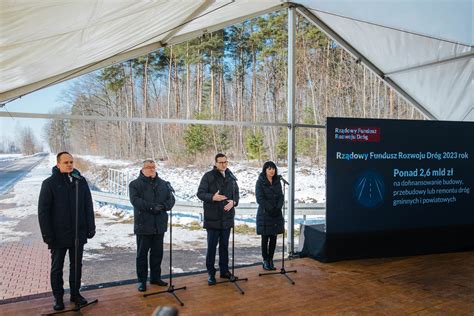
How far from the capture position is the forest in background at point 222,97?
960cm

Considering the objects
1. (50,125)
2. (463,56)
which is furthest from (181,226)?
(463,56)

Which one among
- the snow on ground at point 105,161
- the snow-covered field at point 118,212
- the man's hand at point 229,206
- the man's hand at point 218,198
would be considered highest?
the snow on ground at point 105,161

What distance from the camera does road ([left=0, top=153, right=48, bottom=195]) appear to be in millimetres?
8008

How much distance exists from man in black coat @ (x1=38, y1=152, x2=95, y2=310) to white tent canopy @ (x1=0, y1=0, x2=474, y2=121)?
112 centimetres

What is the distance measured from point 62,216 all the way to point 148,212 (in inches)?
34.5

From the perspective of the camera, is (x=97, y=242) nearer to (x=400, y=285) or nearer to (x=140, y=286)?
(x=140, y=286)

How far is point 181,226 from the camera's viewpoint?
9.57 m

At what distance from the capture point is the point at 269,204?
480 cm

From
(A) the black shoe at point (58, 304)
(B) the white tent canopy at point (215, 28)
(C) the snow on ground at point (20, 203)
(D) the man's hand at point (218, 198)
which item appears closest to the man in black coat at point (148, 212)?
(D) the man's hand at point (218, 198)

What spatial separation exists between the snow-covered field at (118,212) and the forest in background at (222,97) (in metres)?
0.37

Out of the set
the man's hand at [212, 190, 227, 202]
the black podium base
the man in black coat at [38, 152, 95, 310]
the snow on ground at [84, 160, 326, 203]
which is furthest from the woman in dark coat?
the snow on ground at [84, 160, 326, 203]

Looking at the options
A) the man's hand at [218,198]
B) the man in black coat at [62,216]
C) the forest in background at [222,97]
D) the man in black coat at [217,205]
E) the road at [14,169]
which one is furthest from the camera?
the forest in background at [222,97]

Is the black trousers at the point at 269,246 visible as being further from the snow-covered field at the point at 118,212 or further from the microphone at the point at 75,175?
the snow-covered field at the point at 118,212

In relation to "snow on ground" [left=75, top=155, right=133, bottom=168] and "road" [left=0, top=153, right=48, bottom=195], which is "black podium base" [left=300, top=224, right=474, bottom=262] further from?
"road" [left=0, top=153, right=48, bottom=195]
